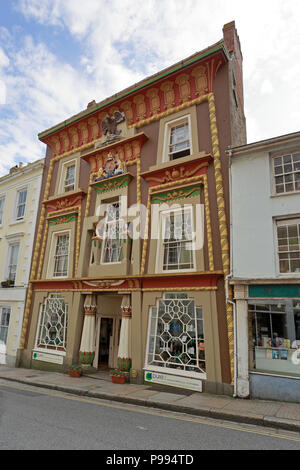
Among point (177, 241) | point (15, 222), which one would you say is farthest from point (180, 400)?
point (15, 222)

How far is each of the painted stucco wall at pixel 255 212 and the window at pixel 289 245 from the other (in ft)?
0.69

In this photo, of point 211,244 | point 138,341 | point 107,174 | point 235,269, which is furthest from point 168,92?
point 138,341

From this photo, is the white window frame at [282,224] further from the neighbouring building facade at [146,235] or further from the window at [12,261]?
the window at [12,261]

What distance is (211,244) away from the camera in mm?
10250

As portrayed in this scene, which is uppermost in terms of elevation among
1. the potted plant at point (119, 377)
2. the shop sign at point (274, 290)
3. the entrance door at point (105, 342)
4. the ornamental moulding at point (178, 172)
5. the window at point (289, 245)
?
the ornamental moulding at point (178, 172)

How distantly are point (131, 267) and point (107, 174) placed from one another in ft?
15.4

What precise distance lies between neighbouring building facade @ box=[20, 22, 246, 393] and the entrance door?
0.19 feet

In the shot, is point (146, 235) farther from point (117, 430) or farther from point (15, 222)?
point (15, 222)

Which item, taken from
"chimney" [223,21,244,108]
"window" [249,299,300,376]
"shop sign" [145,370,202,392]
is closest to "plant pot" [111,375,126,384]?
"shop sign" [145,370,202,392]

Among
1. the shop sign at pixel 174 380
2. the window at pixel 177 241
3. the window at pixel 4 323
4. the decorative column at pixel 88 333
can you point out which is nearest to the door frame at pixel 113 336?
the decorative column at pixel 88 333

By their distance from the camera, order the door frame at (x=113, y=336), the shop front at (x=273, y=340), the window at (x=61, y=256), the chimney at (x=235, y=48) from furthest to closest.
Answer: the window at (x=61, y=256) → the chimney at (x=235, y=48) → the door frame at (x=113, y=336) → the shop front at (x=273, y=340)

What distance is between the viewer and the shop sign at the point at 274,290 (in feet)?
27.7

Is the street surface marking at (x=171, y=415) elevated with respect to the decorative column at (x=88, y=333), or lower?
lower

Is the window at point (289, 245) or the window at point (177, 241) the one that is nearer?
the window at point (289, 245)
